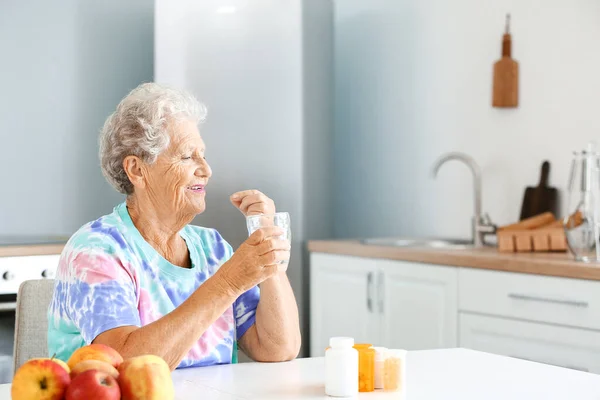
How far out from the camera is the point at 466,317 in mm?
2812

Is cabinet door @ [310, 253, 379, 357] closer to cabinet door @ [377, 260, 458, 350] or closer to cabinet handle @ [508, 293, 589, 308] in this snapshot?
cabinet door @ [377, 260, 458, 350]

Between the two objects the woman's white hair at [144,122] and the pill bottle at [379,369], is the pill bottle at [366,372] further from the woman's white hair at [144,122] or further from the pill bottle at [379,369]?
the woman's white hair at [144,122]

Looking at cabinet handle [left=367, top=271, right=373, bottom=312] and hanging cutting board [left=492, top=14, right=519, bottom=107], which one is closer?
cabinet handle [left=367, top=271, right=373, bottom=312]

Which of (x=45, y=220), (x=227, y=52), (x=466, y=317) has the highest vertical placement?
(x=227, y=52)

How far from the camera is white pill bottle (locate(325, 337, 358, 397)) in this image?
4.54 feet

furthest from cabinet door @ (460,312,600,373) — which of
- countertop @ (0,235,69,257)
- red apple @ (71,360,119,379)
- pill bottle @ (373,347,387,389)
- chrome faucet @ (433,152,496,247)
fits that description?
red apple @ (71,360,119,379)

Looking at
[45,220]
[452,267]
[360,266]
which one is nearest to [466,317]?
[452,267]

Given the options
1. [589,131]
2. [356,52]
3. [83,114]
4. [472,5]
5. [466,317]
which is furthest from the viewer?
[356,52]

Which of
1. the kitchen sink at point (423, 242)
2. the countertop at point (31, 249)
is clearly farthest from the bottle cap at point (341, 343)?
the kitchen sink at point (423, 242)

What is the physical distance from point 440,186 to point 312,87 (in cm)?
69

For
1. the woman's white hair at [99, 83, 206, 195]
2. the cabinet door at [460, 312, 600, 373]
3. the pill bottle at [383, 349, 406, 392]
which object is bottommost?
the cabinet door at [460, 312, 600, 373]

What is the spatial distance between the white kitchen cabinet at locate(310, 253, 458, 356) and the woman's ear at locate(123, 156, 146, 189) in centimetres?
128

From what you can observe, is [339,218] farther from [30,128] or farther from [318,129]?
[30,128]

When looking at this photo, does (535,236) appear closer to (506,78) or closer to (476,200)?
(476,200)
